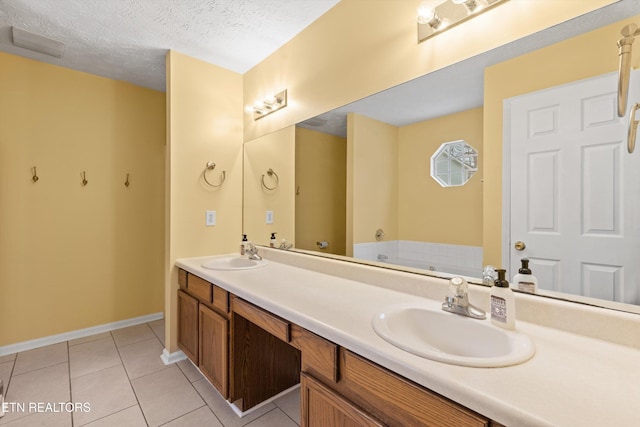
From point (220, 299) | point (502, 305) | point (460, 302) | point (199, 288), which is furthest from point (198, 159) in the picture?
point (502, 305)

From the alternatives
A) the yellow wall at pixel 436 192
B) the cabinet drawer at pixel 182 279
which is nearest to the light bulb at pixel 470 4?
the yellow wall at pixel 436 192

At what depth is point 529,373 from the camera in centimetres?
69

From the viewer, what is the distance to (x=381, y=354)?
0.79 meters

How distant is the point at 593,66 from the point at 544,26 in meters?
0.23

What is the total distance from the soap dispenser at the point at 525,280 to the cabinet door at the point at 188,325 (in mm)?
1840

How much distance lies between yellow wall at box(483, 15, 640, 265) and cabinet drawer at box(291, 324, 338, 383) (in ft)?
2.39

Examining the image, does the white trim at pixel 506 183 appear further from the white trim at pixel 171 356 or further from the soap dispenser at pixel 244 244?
the white trim at pixel 171 356

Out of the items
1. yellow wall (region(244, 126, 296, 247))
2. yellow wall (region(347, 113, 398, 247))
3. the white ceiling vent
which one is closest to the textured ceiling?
the white ceiling vent

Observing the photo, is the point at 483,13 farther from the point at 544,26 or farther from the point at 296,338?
the point at 296,338

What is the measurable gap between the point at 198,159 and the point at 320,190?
1120 mm

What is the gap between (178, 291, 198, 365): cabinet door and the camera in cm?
197

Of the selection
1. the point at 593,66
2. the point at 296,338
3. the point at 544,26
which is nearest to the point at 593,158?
the point at 593,66

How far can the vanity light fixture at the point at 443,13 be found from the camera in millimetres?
1185

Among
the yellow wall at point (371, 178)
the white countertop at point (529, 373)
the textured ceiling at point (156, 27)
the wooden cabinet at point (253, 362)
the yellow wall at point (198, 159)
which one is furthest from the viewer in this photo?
the yellow wall at point (198, 159)
